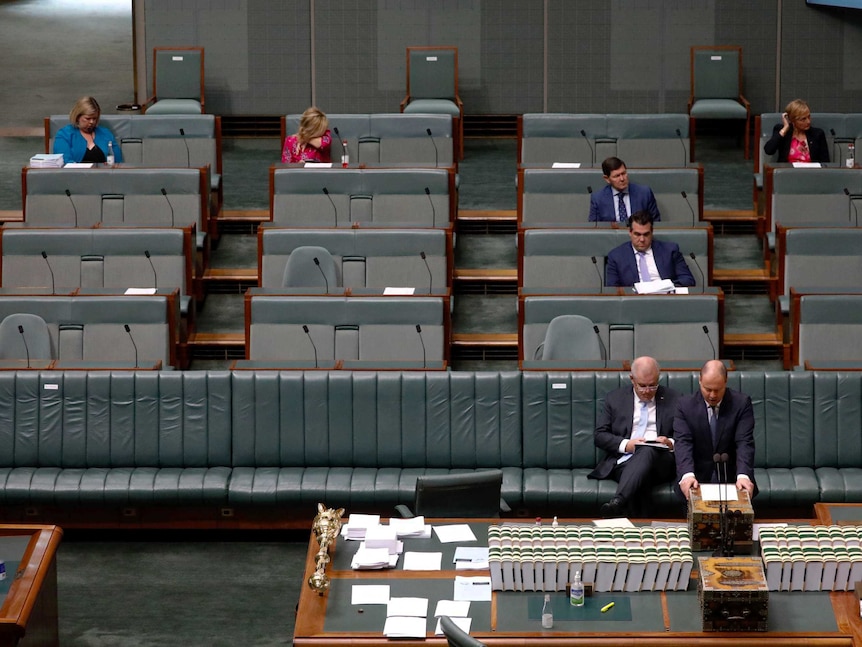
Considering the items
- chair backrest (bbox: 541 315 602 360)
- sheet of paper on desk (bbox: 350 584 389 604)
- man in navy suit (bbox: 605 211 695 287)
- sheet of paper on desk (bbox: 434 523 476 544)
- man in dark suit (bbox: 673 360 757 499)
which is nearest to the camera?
sheet of paper on desk (bbox: 350 584 389 604)

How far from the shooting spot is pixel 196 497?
21.3ft

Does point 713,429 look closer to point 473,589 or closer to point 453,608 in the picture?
point 473,589

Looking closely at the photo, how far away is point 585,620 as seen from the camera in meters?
4.73

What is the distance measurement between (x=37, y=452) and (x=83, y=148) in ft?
9.76

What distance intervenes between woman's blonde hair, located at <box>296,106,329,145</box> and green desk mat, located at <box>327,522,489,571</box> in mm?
4181

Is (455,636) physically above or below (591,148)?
below

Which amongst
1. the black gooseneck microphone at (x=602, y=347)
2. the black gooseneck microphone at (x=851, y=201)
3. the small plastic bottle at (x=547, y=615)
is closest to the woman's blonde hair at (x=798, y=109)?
the black gooseneck microphone at (x=851, y=201)

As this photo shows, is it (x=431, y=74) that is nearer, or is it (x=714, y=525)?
(x=714, y=525)

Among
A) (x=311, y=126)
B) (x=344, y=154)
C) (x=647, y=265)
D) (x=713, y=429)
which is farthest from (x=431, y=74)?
(x=713, y=429)

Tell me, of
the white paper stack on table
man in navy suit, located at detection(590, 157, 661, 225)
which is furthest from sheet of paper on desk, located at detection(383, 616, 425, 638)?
man in navy suit, located at detection(590, 157, 661, 225)

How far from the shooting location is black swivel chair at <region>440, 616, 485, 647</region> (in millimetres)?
4180

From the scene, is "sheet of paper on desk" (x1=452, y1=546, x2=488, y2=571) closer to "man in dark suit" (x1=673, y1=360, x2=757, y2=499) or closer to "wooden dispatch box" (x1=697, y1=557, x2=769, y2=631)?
"wooden dispatch box" (x1=697, y1=557, x2=769, y2=631)

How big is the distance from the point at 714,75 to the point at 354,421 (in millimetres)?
5983

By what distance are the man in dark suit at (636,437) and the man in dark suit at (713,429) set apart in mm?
162
